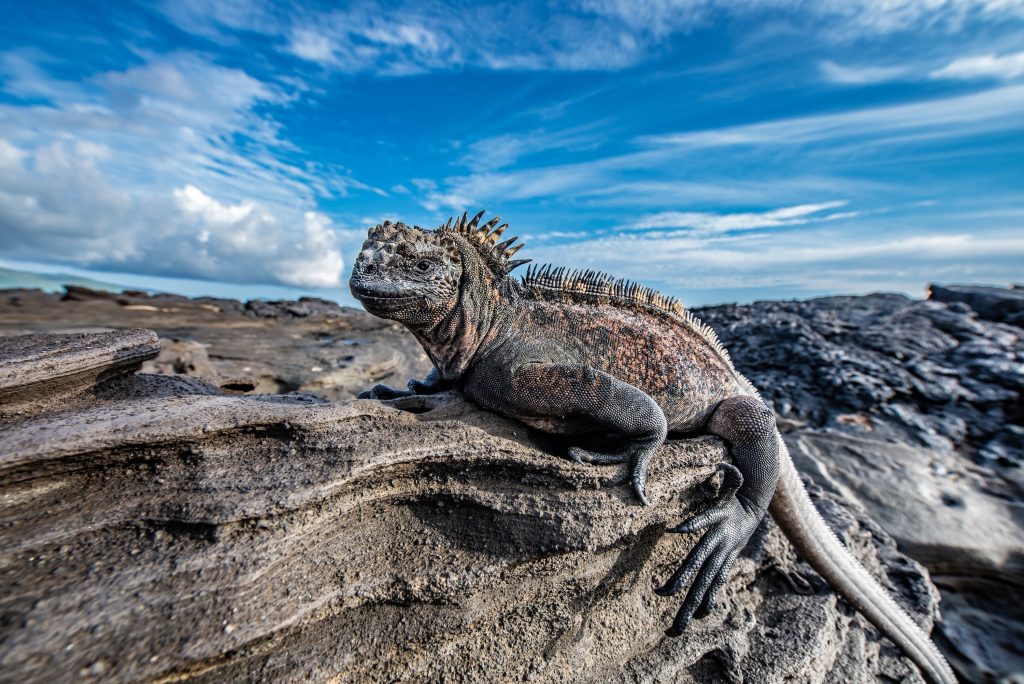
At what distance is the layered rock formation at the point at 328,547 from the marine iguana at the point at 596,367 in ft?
0.65

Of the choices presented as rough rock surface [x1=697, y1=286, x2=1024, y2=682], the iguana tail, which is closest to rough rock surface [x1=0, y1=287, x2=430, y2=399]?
the iguana tail

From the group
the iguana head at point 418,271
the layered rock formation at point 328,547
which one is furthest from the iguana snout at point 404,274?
the layered rock formation at point 328,547

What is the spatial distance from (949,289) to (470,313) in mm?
18576

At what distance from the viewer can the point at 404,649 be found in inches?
93.0

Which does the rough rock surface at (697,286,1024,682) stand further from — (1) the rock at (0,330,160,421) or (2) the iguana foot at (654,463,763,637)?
(1) the rock at (0,330,160,421)

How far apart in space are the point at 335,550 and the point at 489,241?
200 cm

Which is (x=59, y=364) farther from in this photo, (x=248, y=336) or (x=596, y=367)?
(x=248, y=336)

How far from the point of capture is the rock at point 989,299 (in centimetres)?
1341

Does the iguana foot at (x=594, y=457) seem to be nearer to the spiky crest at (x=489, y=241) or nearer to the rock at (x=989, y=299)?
the spiky crest at (x=489, y=241)

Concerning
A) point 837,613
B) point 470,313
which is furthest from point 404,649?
point 837,613

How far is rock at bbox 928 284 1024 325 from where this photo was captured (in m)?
13.4

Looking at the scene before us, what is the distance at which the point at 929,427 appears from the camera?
8.82m

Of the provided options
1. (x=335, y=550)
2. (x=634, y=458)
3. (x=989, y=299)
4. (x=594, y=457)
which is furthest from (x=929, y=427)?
(x=335, y=550)

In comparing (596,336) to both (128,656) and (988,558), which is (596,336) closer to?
(128,656)
